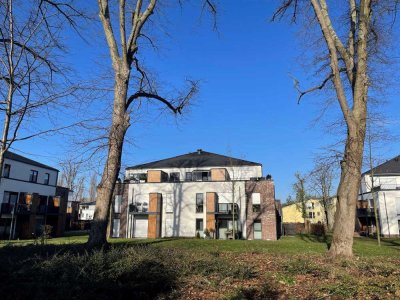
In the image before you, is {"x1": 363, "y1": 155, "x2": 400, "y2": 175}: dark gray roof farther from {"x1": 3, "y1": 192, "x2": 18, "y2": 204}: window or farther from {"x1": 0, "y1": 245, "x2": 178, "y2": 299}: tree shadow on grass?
{"x1": 0, "y1": 245, "x2": 178, "y2": 299}: tree shadow on grass

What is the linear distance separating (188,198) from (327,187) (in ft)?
65.3

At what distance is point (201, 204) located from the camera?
36.2 meters

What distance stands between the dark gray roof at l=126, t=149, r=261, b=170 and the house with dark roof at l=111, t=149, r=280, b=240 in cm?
13

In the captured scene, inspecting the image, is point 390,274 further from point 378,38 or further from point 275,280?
point 378,38

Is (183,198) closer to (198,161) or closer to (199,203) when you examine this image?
(199,203)

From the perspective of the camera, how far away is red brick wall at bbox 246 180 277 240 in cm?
3362

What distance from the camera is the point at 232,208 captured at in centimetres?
3419

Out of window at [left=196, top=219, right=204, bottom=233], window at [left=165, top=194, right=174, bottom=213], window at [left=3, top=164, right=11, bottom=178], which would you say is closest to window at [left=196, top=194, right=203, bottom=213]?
window at [left=196, top=219, right=204, bottom=233]

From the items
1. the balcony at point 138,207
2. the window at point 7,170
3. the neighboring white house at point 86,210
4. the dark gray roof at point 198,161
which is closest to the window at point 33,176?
the window at point 7,170

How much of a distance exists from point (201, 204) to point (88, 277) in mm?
30987

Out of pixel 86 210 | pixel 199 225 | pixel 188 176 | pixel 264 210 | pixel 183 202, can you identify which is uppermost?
pixel 188 176

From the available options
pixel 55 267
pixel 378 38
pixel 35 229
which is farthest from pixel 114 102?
pixel 35 229

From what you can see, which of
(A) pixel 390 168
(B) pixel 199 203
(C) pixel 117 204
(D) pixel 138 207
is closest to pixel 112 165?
(B) pixel 199 203

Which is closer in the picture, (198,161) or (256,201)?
(256,201)
